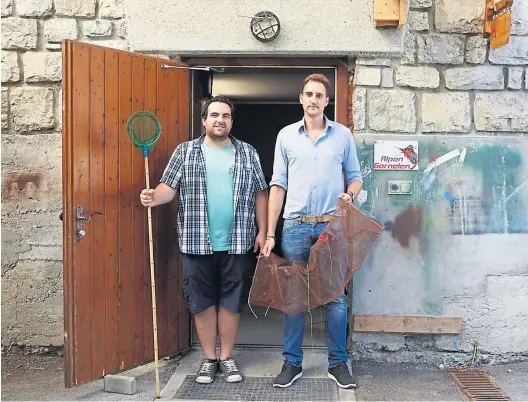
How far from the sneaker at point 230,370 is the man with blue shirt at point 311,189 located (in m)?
0.26

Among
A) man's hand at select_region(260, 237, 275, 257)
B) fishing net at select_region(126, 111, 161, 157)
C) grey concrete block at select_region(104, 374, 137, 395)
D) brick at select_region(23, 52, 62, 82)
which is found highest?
brick at select_region(23, 52, 62, 82)

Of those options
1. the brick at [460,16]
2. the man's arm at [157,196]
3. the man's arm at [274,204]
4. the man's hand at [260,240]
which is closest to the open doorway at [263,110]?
the man's hand at [260,240]

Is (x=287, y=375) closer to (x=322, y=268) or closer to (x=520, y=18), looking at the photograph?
(x=322, y=268)

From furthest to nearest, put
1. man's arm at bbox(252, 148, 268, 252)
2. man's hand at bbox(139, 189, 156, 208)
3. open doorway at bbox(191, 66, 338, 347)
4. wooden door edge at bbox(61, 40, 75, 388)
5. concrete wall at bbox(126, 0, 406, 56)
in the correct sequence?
open doorway at bbox(191, 66, 338, 347)
concrete wall at bbox(126, 0, 406, 56)
man's arm at bbox(252, 148, 268, 252)
man's hand at bbox(139, 189, 156, 208)
wooden door edge at bbox(61, 40, 75, 388)

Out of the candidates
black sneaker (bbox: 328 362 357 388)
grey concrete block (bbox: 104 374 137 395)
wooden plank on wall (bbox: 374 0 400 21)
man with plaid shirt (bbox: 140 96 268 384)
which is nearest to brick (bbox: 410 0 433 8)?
wooden plank on wall (bbox: 374 0 400 21)

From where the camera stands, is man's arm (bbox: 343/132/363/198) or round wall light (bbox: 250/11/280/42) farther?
round wall light (bbox: 250/11/280/42)

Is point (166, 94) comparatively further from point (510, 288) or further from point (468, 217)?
point (510, 288)

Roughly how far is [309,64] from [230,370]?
2.29 metres

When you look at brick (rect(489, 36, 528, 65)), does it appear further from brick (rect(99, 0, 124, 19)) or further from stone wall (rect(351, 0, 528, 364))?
brick (rect(99, 0, 124, 19))

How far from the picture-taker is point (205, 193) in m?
4.30

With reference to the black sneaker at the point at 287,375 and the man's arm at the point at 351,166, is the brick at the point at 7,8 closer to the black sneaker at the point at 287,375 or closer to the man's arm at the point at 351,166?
the man's arm at the point at 351,166

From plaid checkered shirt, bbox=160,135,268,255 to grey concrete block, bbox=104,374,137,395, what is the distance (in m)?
0.89

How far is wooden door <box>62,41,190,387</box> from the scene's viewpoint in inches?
156

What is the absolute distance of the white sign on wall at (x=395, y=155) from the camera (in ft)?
15.5
